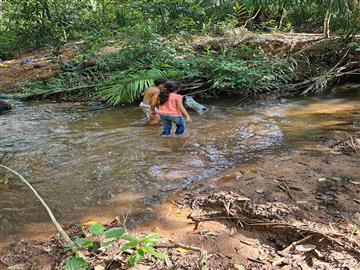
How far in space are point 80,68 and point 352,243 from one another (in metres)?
9.84

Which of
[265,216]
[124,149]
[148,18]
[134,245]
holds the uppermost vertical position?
[148,18]

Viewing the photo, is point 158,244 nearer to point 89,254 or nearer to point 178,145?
point 89,254

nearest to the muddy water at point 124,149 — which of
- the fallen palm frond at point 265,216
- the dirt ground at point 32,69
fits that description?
the fallen palm frond at point 265,216

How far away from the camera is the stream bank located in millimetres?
3055

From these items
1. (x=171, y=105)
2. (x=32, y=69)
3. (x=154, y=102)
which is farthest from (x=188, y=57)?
(x=32, y=69)

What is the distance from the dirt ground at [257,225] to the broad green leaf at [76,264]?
0.54 feet

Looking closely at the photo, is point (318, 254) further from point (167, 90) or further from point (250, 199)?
point (167, 90)

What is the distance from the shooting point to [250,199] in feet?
12.8

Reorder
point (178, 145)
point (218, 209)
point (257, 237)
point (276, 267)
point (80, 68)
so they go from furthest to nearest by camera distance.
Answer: point (80, 68)
point (178, 145)
point (218, 209)
point (257, 237)
point (276, 267)

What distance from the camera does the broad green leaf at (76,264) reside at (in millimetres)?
2744

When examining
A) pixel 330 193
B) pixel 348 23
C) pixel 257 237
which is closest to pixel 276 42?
pixel 348 23

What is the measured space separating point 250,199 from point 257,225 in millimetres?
486

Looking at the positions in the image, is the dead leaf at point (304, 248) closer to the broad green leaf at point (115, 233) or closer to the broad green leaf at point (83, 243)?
the broad green leaf at point (115, 233)

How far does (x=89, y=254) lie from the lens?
307cm
